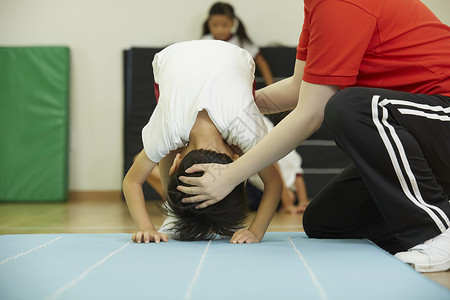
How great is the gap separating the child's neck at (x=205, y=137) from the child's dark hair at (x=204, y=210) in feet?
0.27

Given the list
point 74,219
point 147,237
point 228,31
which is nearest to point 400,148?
point 147,237

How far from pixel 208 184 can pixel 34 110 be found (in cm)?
308

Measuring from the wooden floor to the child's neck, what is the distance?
29 centimetres

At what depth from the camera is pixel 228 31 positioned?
391 centimetres

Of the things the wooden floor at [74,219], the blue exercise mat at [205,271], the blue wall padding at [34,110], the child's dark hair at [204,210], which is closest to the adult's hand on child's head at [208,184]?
the child's dark hair at [204,210]

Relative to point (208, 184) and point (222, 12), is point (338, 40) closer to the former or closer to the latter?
point (208, 184)

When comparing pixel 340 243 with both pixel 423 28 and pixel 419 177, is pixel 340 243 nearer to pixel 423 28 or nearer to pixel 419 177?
pixel 419 177

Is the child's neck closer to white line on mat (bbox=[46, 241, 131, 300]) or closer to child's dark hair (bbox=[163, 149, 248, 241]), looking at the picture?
child's dark hair (bbox=[163, 149, 248, 241])

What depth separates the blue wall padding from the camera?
4.00 metres

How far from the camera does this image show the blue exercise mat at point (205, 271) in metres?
0.93

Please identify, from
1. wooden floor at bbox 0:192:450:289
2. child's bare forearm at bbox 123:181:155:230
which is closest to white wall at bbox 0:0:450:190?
wooden floor at bbox 0:192:450:289

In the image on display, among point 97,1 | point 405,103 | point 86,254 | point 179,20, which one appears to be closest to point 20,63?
point 97,1

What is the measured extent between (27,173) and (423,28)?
10.8ft

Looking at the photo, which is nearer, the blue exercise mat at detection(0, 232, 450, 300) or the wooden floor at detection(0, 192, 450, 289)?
the blue exercise mat at detection(0, 232, 450, 300)
